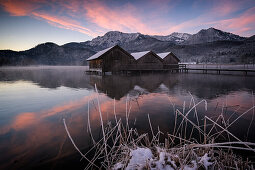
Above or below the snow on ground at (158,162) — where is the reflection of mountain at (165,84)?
above

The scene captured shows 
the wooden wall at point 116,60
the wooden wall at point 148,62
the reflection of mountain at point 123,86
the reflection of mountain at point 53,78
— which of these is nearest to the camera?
the reflection of mountain at point 123,86

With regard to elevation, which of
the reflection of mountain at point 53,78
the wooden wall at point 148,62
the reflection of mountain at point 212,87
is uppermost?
the wooden wall at point 148,62

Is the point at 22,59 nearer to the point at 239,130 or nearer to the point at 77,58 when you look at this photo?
the point at 77,58

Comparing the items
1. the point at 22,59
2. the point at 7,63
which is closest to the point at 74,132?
the point at 7,63

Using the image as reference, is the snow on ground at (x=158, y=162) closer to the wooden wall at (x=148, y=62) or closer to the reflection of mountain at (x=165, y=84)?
the reflection of mountain at (x=165, y=84)

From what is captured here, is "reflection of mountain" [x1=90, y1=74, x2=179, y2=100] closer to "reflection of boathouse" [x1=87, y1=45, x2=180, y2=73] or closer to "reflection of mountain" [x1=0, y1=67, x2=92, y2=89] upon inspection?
"reflection of mountain" [x1=0, y1=67, x2=92, y2=89]

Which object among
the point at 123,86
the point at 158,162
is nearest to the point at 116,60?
the point at 123,86

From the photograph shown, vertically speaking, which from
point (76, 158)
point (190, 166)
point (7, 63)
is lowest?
point (76, 158)

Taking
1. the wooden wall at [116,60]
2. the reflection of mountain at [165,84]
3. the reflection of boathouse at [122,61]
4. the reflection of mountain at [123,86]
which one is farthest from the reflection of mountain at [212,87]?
the wooden wall at [116,60]

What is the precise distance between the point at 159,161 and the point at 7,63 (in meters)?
203

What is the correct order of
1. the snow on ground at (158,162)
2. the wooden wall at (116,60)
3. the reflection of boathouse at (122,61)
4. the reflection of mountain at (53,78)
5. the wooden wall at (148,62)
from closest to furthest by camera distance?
the snow on ground at (158,162) → the reflection of mountain at (53,78) → the reflection of boathouse at (122,61) → the wooden wall at (116,60) → the wooden wall at (148,62)

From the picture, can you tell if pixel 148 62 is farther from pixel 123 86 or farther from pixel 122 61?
pixel 123 86

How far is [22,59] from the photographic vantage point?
172 meters

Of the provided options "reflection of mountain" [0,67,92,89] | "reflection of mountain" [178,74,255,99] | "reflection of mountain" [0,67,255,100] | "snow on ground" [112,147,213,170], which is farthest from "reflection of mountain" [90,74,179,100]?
"snow on ground" [112,147,213,170]
